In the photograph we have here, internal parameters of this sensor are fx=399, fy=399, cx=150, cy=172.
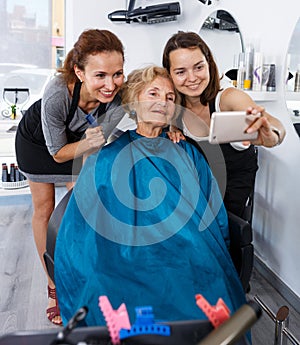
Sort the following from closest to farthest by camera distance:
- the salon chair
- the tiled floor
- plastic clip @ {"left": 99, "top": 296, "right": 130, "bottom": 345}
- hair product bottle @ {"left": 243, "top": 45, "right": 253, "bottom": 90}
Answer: plastic clip @ {"left": 99, "top": 296, "right": 130, "bottom": 345}
the salon chair
the tiled floor
hair product bottle @ {"left": 243, "top": 45, "right": 253, "bottom": 90}

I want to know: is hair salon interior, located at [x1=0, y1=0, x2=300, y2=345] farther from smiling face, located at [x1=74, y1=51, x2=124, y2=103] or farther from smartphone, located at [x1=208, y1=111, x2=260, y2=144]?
smartphone, located at [x1=208, y1=111, x2=260, y2=144]

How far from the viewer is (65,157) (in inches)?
53.9

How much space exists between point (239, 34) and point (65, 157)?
106 centimetres

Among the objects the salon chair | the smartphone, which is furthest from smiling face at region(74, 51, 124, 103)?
the smartphone

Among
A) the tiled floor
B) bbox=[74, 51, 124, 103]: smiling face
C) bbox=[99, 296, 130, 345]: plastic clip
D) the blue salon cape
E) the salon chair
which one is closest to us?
bbox=[99, 296, 130, 345]: plastic clip

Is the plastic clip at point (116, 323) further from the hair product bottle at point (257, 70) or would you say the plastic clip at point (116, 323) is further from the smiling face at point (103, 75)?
the hair product bottle at point (257, 70)

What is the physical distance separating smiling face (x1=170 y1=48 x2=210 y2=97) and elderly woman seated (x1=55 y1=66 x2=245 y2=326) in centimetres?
5

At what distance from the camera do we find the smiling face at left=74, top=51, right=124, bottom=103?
1.17 m

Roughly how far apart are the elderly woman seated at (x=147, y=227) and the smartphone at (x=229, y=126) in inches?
12.7

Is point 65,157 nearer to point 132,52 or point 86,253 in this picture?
point 86,253

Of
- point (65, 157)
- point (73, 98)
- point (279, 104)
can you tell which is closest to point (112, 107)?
point (73, 98)

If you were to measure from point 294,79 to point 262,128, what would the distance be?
0.78 m

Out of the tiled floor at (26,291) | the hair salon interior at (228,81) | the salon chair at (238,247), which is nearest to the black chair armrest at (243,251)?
the salon chair at (238,247)

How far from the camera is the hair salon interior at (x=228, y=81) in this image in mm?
1542
